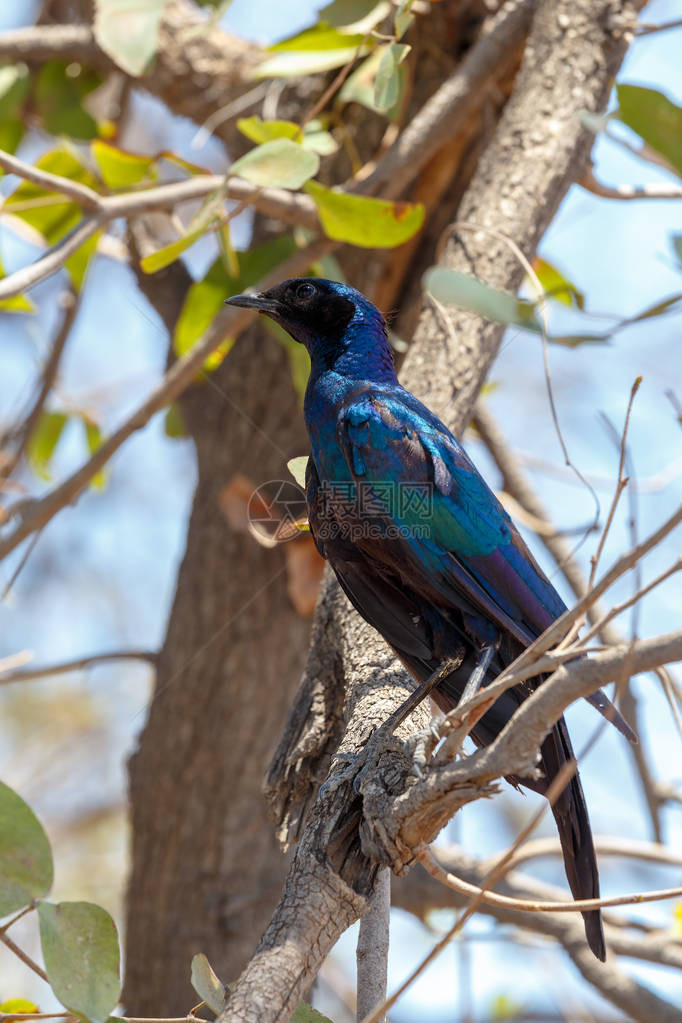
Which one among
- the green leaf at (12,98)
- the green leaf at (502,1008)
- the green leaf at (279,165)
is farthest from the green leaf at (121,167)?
the green leaf at (502,1008)

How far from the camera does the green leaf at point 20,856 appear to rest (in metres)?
1.61

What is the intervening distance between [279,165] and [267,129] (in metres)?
0.35

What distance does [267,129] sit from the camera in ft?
9.83

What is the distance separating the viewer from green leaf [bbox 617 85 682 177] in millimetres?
2042

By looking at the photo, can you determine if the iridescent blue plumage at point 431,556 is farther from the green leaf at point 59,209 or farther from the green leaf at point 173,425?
the green leaf at point 173,425

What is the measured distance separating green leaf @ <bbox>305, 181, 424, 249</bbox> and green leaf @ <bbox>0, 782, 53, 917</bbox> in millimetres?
1856

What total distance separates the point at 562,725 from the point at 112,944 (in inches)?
42.9

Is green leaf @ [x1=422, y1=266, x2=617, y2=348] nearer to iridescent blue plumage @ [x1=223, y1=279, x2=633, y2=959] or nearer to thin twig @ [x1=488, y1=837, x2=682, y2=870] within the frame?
iridescent blue plumage @ [x1=223, y1=279, x2=633, y2=959]

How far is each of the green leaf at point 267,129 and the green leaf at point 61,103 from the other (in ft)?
4.80

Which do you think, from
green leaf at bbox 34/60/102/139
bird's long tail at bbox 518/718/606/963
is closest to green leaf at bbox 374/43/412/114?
bird's long tail at bbox 518/718/606/963

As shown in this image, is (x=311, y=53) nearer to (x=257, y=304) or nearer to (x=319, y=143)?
(x=319, y=143)

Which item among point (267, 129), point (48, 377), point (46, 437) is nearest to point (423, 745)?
point (267, 129)

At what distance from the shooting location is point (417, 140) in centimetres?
321

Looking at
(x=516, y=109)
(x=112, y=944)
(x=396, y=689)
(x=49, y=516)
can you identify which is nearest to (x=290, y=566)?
(x=49, y=516)
